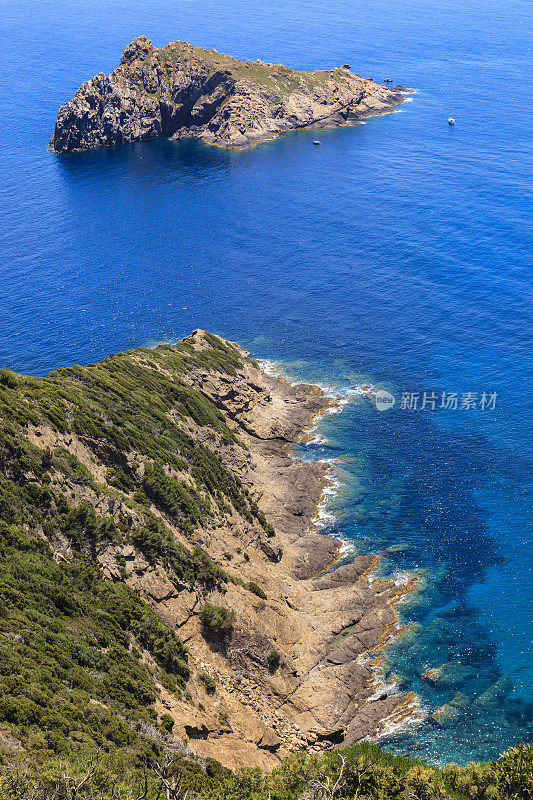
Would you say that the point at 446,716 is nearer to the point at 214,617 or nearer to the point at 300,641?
the point at 300,641

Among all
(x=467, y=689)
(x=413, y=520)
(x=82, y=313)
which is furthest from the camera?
(x=82, y=313)

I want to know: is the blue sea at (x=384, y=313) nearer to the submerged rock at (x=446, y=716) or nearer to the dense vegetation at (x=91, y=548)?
the submerged rock at (x=446, y=716)

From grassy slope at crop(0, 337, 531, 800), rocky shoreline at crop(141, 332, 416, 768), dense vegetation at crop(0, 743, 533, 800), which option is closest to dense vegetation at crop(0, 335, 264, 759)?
grassy slope at crop(0, 337, 531, 800)

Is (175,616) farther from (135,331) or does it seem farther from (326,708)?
(135,331)

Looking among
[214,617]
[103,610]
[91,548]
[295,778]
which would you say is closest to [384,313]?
[214,617]

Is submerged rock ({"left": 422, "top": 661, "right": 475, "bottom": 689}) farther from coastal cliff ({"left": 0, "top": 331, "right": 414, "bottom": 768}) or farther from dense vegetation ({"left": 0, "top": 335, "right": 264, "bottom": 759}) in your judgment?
dense vegetation ({"left": 0, "top": 335, "right": 264, "bottom": 759})

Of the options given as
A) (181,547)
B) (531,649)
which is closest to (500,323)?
(531,649)

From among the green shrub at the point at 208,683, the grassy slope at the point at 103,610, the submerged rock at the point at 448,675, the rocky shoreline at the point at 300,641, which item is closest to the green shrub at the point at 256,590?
the rocky shoreline at the point at 300,641
